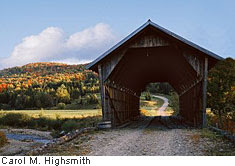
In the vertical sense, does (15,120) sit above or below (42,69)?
below

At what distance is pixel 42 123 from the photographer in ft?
128

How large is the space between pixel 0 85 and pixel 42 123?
80622mm

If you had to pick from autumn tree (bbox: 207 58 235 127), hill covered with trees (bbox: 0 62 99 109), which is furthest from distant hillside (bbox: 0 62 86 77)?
autumn tree (bbox: 207 58 235 127)

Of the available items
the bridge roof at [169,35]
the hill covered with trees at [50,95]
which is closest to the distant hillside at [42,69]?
the hill covered with trees at [50,95]

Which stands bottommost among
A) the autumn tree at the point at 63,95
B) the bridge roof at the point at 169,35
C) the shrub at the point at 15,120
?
the shrub at the point at 15,120

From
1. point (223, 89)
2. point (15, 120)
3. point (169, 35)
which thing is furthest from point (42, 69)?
point (169, 35)

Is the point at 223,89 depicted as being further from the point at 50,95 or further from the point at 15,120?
the point at 50,95

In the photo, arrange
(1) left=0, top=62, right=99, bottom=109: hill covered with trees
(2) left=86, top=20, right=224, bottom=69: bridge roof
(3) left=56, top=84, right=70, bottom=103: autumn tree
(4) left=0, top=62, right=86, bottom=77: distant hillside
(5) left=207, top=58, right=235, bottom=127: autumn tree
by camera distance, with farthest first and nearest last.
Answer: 1. (4) left=0, top=62, right=86, bottom=77: distant hillside
2. (3) left=56, top=84, right=70, bottom=103: autumn tree
3. (1) left=0, top=62, right=99, bottom=109: hill covered with trees
4. (5) left=207, top=58, right=235, bottom=127: autumn tree
5. (2) left=86, top=20, right=224, bottom=69: bridge roof

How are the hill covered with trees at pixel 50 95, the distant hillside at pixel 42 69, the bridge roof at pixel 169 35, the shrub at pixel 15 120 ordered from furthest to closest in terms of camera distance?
the distant hillside at pixel 42 69 → the hill covered with trees at pixel 50 95 → the shrub at pixel 15 120 → the bridge roof at pixel 169 35

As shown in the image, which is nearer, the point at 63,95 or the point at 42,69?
the point at 63,95

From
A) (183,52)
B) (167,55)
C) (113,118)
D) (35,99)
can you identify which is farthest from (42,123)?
(35,99)

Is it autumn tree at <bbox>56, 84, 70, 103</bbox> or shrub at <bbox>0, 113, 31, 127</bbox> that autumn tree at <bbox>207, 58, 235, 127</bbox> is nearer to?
shrub at <bbox>0, 113, 31, 127</bbox>

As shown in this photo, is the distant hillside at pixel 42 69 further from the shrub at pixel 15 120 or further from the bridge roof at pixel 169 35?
the bridge roof at pixel 169 35

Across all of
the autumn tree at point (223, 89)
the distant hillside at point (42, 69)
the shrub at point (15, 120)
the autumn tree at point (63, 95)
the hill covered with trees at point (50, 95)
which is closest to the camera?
the autumn tree at point (223, 89)
